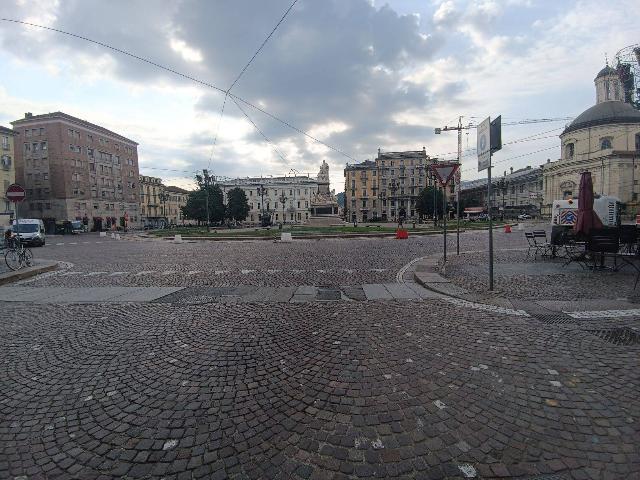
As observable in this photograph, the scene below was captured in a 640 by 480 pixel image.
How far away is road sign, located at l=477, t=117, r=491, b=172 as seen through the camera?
7550mm

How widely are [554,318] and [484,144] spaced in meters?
4.64

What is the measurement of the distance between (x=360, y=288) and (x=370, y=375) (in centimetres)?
470

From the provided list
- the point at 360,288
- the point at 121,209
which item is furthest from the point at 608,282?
the point at 121,209

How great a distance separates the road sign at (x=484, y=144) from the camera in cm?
755

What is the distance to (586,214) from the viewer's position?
9523mm

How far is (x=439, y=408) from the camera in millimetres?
2924

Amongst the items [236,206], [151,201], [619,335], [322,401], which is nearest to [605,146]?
[619,335]

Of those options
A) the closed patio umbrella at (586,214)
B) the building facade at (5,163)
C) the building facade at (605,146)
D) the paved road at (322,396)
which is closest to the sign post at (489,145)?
the paved road at (322,396)

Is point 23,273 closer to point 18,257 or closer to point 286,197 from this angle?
point 18,257

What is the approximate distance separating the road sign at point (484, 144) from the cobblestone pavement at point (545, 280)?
320cm

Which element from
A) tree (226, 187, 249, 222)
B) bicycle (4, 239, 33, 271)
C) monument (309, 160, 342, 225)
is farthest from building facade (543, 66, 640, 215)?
bicycle (4, 239, 33, 271)

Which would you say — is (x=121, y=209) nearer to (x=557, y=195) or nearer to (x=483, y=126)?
(x=483, y=126)

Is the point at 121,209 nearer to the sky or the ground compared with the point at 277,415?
nearer to the sky

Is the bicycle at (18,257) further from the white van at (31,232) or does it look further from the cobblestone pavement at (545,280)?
the white van at (31,232)
